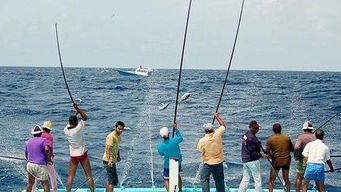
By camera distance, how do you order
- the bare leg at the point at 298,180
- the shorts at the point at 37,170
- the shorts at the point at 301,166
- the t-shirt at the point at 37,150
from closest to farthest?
the t-shirt at the point at 37,150, the shorts at the point at 37,170, the shorts at the point at 301,166, the bare leg at the point at 298,180

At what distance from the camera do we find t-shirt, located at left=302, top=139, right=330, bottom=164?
31.0 ft

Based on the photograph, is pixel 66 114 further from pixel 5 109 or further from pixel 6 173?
pixel 6 173

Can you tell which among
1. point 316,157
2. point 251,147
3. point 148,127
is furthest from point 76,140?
point 148,127

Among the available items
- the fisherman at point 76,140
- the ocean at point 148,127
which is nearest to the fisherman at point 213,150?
the fisherman at point 76,140

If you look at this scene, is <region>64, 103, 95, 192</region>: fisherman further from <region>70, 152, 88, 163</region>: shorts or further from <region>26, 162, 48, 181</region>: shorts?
<region>26, 162, 48, 181</region>: shorts

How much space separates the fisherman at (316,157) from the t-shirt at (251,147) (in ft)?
2.90

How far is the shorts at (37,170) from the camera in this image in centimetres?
943

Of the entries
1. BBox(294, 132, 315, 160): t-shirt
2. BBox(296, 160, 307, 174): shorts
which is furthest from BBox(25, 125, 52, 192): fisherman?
BBox(296, 160, 307, 174): shorts

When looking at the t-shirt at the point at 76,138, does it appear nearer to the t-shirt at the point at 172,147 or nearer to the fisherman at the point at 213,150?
the t-shirt at the point at 172,147

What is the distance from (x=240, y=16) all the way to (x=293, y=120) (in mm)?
17799

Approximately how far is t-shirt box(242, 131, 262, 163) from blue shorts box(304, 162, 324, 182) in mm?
945

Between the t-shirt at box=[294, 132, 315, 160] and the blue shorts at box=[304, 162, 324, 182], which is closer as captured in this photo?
the blue shorts at box=[304, 162, 324, 182]

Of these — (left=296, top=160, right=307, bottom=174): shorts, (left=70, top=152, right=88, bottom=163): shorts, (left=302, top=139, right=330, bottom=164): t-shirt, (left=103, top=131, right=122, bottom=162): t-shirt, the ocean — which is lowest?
the ocean

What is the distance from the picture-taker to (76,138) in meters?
9.75
